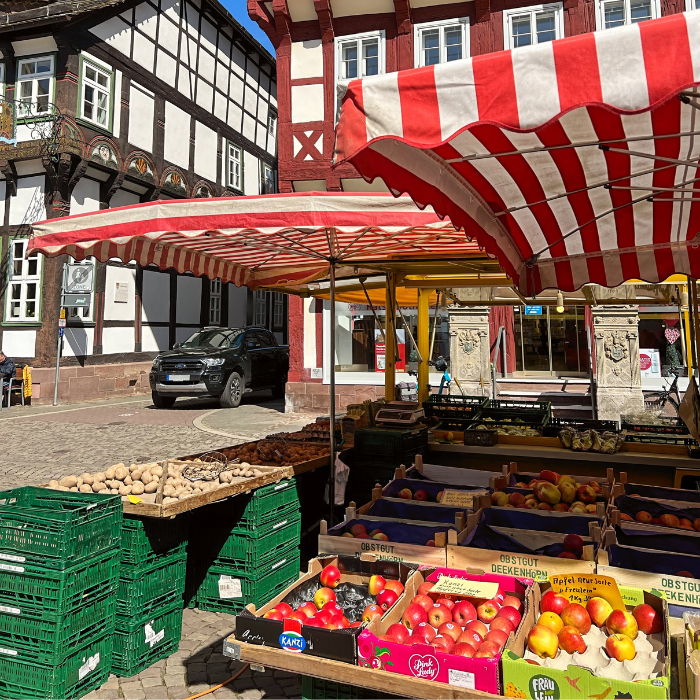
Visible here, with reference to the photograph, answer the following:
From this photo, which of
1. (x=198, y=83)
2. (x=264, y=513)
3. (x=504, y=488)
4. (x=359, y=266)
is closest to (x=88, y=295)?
(x=198, y=83)

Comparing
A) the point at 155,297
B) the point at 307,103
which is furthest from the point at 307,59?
the point at 155,297

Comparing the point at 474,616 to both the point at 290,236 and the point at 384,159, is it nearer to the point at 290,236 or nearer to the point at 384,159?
the point at 384,159

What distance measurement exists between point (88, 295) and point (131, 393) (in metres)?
3.95

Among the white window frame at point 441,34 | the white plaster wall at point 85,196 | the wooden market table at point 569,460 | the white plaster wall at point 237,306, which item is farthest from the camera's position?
the white plaster wall at point 237,306

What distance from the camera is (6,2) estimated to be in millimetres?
18484

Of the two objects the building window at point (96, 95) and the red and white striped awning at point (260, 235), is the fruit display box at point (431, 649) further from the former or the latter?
the building window at point (96, 95)

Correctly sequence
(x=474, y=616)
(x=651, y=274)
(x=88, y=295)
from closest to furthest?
(x=474, y=616) → (x=651, y=274) → (x=88, y=295)

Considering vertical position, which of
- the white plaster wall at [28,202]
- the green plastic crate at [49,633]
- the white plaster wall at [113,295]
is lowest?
the green plastic crate at [49,633]

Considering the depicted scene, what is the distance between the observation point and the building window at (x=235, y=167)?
23109 millimetres

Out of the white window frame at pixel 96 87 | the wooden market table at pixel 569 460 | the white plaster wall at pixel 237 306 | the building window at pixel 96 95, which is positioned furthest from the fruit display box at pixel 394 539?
the white plaster wall at pixel 237 306

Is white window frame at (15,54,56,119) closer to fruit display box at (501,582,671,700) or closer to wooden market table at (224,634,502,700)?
wooden market table at (224,634,502,700)

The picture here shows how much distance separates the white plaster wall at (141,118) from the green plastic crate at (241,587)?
16990 mm

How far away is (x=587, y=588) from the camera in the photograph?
2.44 metres

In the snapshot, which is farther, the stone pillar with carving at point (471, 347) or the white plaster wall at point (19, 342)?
the white plaster wall at point (19, 342)
